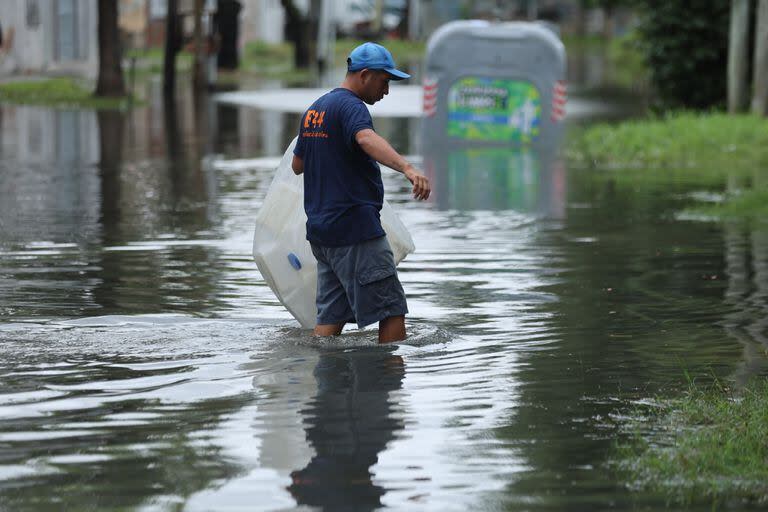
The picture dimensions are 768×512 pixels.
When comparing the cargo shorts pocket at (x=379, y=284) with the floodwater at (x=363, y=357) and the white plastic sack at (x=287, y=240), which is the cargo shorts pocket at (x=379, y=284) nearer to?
the floodwater at (x=363, y=357)

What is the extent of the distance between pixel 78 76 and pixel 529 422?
4321 centimetres

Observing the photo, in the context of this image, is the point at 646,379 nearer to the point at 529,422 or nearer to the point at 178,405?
the point at 529,422

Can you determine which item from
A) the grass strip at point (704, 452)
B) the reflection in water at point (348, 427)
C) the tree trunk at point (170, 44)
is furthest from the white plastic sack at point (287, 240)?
the tree trunk at point (170, 44)

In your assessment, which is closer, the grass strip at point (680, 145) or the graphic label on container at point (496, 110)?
the grass strip at point (680, 145)

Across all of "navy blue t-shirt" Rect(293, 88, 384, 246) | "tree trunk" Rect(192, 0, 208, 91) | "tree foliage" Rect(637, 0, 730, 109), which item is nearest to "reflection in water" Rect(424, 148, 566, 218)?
"tree foliage" Rect(637, 0, 730, 109)

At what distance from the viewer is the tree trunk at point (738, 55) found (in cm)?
2697

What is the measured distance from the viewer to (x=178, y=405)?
7941mm

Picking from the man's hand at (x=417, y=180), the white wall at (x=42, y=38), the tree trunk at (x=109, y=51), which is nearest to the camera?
the man's hand at (x=417, y=180)

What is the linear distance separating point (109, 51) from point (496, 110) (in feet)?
43.8

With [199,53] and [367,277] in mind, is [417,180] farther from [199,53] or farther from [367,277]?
[199,53]

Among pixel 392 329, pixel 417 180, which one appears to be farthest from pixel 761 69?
pixel 417 180

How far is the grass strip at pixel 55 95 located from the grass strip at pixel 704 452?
98.7 ft

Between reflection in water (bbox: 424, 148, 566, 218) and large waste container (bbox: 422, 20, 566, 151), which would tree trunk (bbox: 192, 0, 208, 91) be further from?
reflection in water (bbox: 424, 148, 566, 218)

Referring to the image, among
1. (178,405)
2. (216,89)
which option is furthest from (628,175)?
(216,89)
